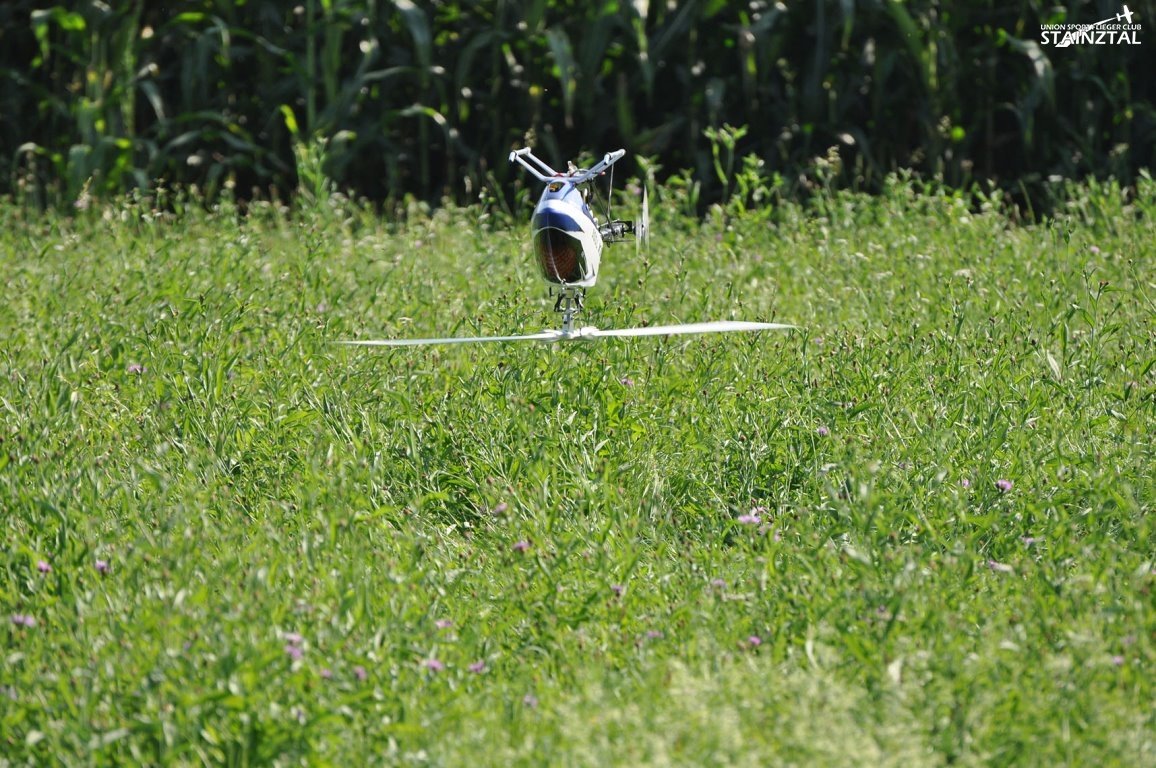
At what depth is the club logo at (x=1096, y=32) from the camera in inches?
312

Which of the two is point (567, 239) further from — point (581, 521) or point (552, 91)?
point (552, 91)

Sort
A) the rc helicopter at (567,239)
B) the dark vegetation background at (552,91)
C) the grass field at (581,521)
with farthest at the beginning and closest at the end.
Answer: the dark vegetation background at (552,91)
the grass field at (581,521)
the rc helicopter at (567,239)

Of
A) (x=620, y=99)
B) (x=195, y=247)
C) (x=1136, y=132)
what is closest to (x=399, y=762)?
(x=195, y=247)

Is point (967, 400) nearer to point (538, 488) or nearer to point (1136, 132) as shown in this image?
point (538, 488)

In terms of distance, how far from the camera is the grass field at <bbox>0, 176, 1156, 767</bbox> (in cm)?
289

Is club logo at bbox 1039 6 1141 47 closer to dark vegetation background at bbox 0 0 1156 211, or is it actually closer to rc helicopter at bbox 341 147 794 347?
dark vegetation background at bbox 0 0 1156 211

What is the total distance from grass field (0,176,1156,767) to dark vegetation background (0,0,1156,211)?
2.33 metres

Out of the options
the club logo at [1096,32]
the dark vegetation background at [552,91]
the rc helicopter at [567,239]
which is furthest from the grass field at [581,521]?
the club logo at [1096,32]

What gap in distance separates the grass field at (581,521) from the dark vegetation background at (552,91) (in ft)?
7.66

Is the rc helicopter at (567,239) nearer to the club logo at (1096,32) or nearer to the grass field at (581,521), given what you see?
the grass field at (581,521)

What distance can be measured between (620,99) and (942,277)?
9.37 feet

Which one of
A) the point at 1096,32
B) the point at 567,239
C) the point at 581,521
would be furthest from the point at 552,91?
the point at 567,239

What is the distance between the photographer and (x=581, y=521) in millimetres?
3641

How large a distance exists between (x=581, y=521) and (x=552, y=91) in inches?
207
